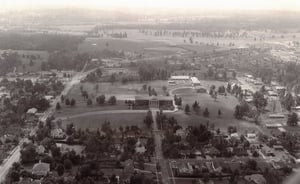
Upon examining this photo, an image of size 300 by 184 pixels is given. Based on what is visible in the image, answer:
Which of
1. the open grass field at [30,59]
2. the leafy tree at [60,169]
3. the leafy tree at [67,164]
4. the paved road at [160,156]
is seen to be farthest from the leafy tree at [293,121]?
the open grass field at [30,59]

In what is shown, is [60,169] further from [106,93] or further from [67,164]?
[106,93]

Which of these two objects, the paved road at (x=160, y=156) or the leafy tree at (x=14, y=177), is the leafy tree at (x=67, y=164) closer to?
the leafy tree at (x=14, y=177)

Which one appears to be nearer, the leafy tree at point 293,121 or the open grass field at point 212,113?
the open grass field at point 212,113

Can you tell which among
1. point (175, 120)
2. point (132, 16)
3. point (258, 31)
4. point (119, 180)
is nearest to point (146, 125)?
point (175, 120)

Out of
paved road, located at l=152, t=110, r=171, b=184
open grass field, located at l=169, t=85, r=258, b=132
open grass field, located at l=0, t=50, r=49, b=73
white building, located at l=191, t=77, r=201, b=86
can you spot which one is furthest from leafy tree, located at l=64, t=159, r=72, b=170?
open grass field, located at l=0, t=50, r=49, b=73

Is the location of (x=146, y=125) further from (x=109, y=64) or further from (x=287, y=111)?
(x=109, y=64)

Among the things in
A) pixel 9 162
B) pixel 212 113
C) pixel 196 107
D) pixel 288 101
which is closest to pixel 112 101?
pixel 196 107
